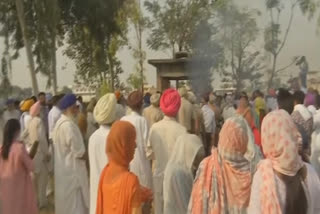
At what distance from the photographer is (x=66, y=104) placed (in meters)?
6.94

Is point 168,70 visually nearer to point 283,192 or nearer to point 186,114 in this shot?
point 186,114

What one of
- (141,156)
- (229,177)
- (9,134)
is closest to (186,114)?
(141,156)

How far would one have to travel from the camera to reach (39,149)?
355 inches

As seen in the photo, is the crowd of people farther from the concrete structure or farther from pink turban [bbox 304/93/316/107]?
the concrete structure

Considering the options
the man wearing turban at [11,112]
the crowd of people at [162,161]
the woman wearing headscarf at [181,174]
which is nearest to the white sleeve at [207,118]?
the crowd of people at [162,161]

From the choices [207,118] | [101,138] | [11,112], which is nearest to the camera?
[101,138]

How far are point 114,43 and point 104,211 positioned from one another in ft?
80.7

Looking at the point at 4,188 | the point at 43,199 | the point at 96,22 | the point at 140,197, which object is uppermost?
the point at 96,22

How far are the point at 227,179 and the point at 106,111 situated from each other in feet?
7.30

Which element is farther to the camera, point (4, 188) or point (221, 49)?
point (221, 49)

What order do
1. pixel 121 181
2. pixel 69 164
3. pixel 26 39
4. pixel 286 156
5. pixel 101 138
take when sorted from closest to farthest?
pixel 286 156
pixel 121 181
pixel 101 138
pixel 69 164
pixel 26 39

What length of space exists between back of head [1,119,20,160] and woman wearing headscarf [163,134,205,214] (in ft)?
6.34

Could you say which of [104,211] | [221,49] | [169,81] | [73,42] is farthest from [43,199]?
[221,49]

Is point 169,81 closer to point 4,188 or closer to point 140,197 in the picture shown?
point 4,188
